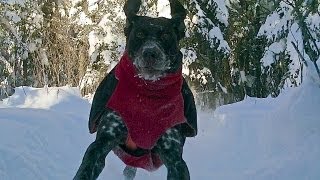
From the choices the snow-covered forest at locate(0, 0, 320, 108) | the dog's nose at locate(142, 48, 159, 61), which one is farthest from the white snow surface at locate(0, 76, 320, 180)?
the snow-covered forest at locate(0, 0, 320, 108)

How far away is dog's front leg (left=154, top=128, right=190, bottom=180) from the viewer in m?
4.09

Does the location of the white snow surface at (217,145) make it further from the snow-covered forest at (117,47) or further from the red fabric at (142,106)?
the snow-covered forest at (117,47)

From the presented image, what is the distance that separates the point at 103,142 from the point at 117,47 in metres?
8.88

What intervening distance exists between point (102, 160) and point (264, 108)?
3.55 meters

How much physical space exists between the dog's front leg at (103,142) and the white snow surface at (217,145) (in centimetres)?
63

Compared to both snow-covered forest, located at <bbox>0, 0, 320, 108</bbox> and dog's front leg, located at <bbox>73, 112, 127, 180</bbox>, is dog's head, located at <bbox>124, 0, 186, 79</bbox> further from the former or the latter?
snow-covered forest, located at <bbox>0, 0, 320, 108</bbox>

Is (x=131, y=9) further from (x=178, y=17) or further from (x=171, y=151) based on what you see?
(x=171, y=151)

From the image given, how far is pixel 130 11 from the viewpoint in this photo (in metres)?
4.44

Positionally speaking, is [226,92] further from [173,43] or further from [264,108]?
[173,43]

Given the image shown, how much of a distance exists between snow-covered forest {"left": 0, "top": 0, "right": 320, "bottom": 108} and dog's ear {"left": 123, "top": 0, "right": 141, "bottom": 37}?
19.1ft

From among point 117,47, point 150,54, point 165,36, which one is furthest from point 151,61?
point 117,47

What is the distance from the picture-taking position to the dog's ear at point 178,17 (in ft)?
14.4

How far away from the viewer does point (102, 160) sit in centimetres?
404

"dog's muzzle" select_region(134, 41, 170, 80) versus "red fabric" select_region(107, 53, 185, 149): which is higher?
"dog's muzzle" select_region(134, 41, 170, 80)
